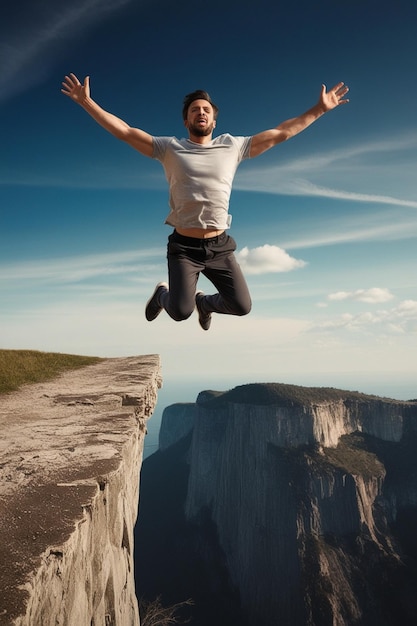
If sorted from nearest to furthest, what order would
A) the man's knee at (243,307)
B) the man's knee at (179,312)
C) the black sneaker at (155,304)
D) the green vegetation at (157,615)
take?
the man's knee at (179,312), the man's knee at (243,307), the black sneaker at (155,304), the green vegetation at (157,615)

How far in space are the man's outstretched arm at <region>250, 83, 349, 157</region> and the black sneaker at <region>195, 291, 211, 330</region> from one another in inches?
107

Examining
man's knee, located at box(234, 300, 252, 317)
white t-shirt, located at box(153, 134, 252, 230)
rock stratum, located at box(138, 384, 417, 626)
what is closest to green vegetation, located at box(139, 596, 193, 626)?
man's knee, located at box(234, 300, 252, 317)

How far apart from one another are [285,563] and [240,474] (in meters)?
18.4

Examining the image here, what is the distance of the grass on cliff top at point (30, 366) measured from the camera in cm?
801

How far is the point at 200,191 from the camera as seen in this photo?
4129mm

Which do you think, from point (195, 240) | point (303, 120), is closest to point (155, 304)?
point (195, 240)

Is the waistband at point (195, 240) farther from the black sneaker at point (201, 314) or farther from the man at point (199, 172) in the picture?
the black sneaker at point (201, 314)

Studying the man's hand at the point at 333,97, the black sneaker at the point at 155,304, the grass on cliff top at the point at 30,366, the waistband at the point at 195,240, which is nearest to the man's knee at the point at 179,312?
the waistband at the point at 195,240

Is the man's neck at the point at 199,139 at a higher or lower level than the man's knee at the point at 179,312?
higher

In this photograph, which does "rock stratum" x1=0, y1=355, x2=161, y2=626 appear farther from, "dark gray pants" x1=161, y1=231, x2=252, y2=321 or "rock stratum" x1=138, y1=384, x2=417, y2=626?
"rock stratum" x1=138, y1=384, x2=417, y2=626

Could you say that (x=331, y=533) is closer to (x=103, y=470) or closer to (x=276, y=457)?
(x=276, y=457)

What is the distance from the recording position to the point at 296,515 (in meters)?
68.8

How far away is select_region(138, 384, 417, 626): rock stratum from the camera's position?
59188 millimetres


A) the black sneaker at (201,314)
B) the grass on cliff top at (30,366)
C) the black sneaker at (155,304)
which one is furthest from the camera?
the grass on cliff top at (30,366)
